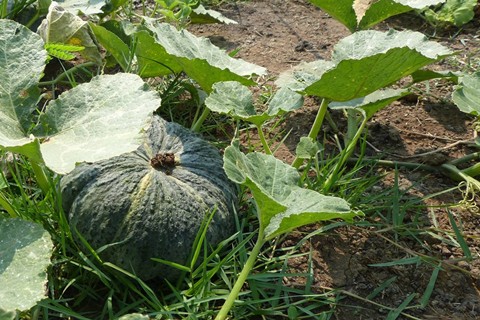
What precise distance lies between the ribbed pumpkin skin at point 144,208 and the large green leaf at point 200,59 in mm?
345

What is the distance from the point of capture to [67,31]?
3.03m

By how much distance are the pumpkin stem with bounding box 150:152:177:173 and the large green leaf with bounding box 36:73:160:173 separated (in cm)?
31

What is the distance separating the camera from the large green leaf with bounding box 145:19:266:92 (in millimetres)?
2406

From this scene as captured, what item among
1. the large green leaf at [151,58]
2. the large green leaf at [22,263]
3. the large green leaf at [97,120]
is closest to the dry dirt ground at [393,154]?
the large green leaf at [151,58]

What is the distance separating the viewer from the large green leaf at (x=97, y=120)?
1.81m

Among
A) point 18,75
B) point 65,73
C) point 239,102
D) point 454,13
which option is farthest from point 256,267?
point 454,13

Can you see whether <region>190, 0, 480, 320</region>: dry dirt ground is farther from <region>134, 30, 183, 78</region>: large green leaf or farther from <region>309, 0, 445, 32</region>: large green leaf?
<region>134, 30, 183, 78</region>: large green leaf

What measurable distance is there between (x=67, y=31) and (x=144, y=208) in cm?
125

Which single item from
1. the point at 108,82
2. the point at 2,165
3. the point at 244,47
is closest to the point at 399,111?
the point at 244,47

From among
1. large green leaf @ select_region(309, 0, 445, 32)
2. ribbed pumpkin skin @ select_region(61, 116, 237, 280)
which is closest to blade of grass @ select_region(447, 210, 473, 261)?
ribbed pumpkin skin @ select_region(61, 116, 237, 280)

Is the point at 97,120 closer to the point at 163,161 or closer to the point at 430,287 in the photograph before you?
the point at 163,161

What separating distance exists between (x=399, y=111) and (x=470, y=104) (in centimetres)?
73

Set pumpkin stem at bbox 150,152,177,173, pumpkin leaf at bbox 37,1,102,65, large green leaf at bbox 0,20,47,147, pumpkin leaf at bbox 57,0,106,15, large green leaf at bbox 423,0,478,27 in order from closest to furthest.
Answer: large green leaf at bbox 0,20,47,147
pumpkin stem at bbox 150,152,177,173
pumpkin leaf at bbox 37,1,102,65
pumpkin leaf at bbox 57,0,106,15
large green leaf at bbox 423,0,478,27

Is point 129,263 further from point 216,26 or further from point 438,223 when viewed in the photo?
point 216,26
